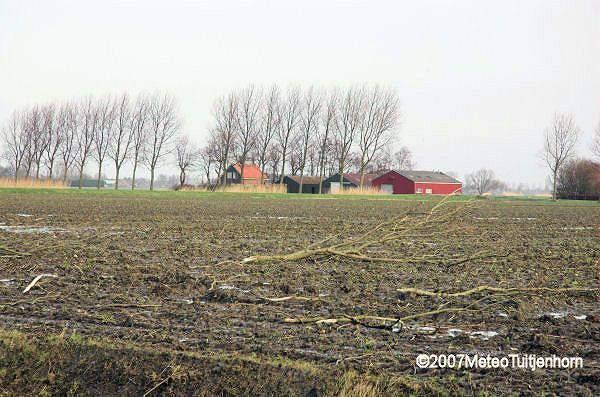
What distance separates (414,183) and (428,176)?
5909 mm

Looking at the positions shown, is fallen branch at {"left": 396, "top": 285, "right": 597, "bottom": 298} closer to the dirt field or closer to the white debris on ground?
the dirt field

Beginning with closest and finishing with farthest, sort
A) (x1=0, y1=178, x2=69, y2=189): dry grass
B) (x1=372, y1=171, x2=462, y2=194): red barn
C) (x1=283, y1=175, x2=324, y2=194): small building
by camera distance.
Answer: (x1=0, y1=178, x2=69, y2=189): dry grass
(x1=372, y1=171, x2=462, y2=194): red barn
(x1=283, y1=175, x2=324, y2=194): small building

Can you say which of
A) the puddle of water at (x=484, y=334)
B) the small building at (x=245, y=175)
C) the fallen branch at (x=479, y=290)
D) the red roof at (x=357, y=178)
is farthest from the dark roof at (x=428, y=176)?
the puddle of water at (x=484, y=334)

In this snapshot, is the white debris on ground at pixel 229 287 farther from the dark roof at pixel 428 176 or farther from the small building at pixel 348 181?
the small building at pixel 348 181

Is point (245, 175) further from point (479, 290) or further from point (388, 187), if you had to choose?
point (479, 290)

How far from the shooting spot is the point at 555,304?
310 inches

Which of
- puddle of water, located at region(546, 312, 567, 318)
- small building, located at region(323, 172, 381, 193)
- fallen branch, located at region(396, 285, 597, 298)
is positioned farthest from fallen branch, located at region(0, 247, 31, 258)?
small building, located at region(323, 172, 381, 193)

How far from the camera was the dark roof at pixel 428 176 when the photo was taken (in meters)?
83.8

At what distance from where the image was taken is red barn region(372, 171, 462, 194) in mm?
82062

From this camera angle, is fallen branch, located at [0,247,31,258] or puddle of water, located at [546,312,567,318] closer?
puddle of water, located at [546,312,567,318]

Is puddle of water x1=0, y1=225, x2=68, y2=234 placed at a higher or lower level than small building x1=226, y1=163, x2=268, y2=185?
lower

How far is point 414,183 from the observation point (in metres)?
81.8

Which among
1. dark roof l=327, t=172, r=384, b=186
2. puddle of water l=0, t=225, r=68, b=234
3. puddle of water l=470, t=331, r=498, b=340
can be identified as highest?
dark roof l=327, t=172, r=384, b=186

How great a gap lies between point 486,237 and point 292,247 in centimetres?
710
